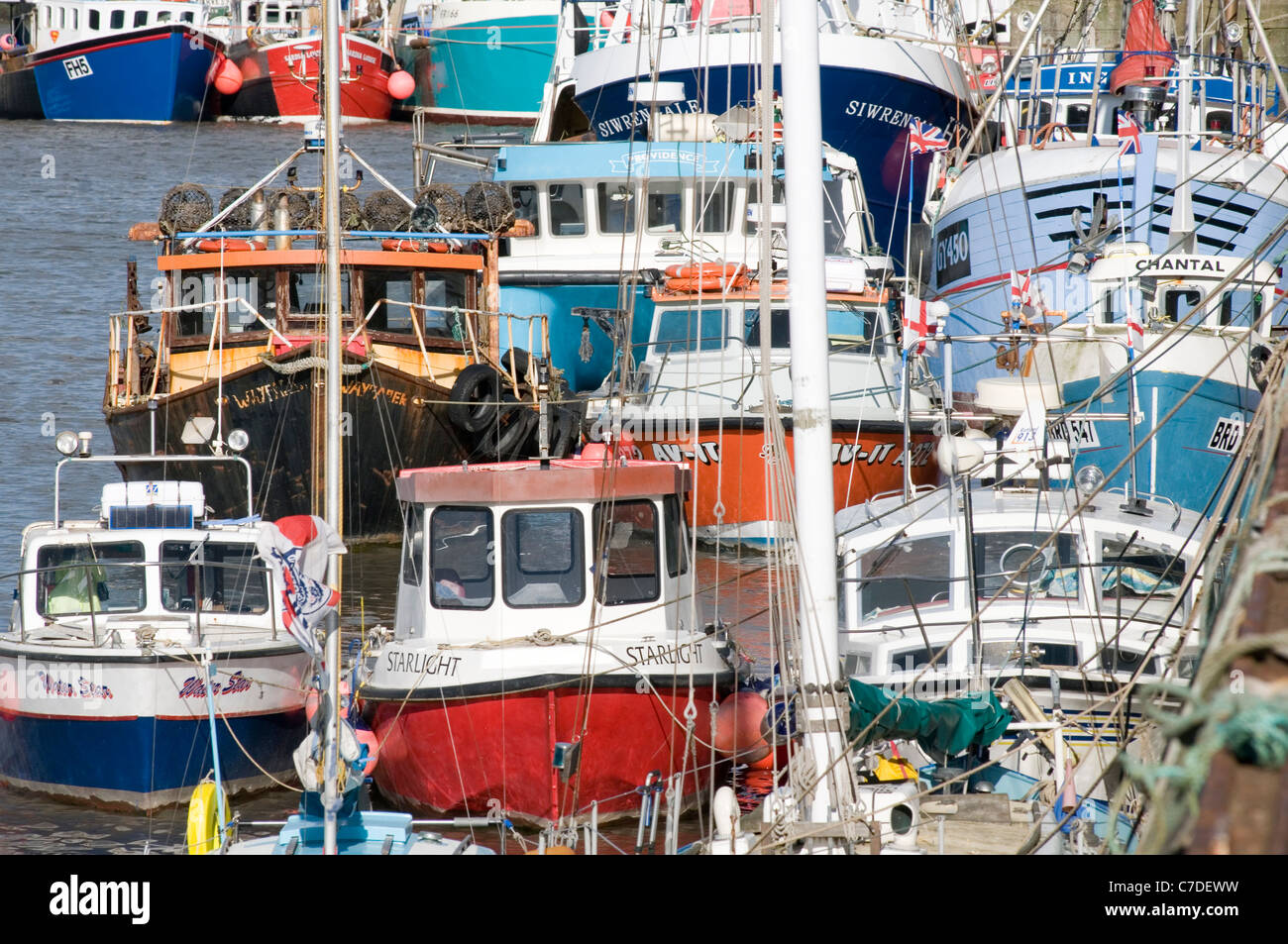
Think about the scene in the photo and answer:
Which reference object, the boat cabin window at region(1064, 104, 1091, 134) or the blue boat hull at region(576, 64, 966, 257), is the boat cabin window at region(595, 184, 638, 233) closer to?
the blue boat hull at region(576, 64, 966, 257)

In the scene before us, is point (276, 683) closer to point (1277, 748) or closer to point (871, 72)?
point (1277, 748)

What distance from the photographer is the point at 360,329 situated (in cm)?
1788

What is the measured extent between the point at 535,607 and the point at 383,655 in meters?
1.02

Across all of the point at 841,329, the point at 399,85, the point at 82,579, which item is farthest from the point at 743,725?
the point at 399,85

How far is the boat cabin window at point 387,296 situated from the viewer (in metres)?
18.7

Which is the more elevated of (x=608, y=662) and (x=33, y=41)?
(x=33, y=41)

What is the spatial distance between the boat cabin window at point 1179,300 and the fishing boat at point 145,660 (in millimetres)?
8356

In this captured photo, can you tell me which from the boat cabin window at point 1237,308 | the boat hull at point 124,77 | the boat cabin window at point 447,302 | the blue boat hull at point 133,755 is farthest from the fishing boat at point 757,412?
the boat hull at point 124,77

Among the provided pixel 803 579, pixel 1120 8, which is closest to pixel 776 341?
pixel 803 579

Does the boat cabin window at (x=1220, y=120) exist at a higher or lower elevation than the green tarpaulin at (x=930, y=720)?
higher

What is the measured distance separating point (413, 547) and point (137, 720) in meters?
2.05

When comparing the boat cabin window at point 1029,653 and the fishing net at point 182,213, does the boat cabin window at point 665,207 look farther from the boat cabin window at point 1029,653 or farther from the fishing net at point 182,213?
the boat cabin window at point 1029,653

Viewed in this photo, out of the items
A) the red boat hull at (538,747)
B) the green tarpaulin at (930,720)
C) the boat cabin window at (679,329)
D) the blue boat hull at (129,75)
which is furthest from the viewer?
the blue boat hull at (129,75)
